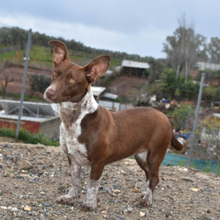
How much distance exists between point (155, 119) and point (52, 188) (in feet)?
6.20

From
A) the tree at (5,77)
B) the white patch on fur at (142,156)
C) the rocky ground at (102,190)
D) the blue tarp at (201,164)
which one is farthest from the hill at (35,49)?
the white patch on fur at (142,156)

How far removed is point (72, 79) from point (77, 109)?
1.33ft

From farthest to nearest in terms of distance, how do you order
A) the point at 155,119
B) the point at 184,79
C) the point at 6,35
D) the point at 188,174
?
the point at 184,79, the point at 6,35, the point at 188,174, the point at 155,119

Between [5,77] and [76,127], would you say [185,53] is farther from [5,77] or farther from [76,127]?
[76,127]

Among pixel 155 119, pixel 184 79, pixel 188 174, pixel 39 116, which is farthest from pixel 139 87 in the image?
pixel 155 119

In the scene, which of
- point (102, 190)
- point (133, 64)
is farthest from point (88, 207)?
point (133, 64)

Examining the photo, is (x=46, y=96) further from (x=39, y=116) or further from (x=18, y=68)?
(x=18, y=68)

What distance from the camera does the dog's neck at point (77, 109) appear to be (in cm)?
323

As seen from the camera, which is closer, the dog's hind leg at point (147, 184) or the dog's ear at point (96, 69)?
the dog's ear at point (96, 69)

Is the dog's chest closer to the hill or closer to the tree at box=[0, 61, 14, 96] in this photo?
the hill

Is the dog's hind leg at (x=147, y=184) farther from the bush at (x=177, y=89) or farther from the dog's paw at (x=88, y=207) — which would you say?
the bush at (x=177, y=89)

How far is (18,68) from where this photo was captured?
24328 millimetres

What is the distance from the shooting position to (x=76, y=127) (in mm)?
3320

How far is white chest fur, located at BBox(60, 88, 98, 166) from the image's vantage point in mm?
3250
